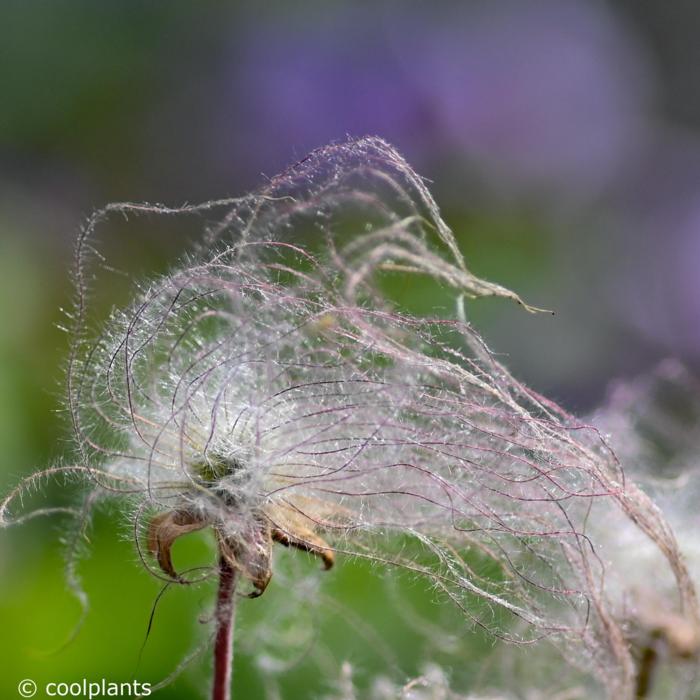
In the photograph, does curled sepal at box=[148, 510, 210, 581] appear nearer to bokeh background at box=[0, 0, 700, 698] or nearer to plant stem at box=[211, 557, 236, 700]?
plant stem at box=[211, 557, 236, 700]

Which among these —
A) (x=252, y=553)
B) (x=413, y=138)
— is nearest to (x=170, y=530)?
(x=252, y=553)

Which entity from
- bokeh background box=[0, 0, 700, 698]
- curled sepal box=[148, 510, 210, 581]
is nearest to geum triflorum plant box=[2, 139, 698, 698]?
curled sepal box=[148, 510, 210, 581]

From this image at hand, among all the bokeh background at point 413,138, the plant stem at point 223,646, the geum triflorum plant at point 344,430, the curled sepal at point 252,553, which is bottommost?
the plant stem at point 223,646

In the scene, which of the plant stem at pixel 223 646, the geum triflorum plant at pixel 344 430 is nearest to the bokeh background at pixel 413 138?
the geum triflorum plant at pixel 344 430

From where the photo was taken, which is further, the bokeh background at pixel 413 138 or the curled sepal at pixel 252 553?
the bokeh background at pixel 413 138

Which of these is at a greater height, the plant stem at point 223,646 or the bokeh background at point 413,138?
the bokeh background at point 413,138

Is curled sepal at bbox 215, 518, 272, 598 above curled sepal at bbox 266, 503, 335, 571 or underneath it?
underneath

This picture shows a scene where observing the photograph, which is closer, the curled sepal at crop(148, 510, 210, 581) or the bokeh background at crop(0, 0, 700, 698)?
the curled sepal at crop(148, 510, 210, 581)

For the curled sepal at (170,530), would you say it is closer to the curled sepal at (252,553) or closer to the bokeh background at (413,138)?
the curled sepal at (252,553)
